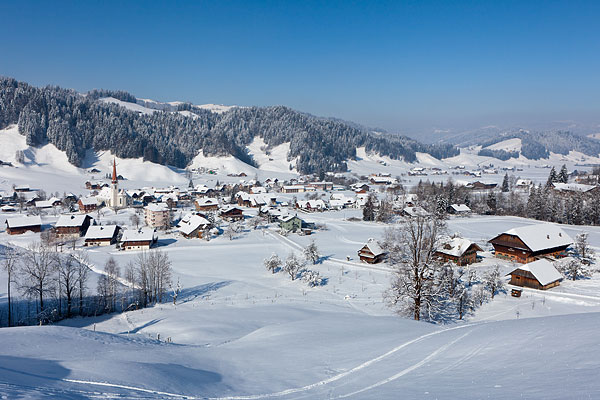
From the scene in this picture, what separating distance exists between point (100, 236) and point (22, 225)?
12.4 metres

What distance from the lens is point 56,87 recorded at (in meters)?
161

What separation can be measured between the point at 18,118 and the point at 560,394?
15083 cm

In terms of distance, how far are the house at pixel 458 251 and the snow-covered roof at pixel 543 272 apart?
6.69m

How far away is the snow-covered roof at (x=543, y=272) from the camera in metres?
24.3

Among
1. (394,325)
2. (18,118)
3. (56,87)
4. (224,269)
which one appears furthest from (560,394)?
(56,87)

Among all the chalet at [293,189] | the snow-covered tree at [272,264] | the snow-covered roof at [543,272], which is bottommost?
the snow-covered tree at [272,264]

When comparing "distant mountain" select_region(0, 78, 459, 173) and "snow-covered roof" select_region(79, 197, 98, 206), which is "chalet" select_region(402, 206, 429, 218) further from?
"distant mountain" select_region(0, 78, 459, 173)

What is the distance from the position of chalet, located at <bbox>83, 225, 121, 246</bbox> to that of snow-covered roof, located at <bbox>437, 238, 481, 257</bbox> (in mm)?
37265

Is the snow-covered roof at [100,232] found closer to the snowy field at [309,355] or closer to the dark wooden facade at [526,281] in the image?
the snowy field at [309,355]

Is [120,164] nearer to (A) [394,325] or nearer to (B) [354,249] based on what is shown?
(B) [354,249]

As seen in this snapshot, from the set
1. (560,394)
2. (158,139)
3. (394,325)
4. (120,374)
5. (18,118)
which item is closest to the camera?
(560,394)

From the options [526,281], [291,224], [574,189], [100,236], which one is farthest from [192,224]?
[574,189]

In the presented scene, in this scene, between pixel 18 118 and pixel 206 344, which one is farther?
pixel 18 118

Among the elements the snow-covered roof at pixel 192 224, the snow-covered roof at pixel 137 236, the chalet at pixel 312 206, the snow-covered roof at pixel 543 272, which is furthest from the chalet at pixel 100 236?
the snow-covered roof at pixel 543 272
